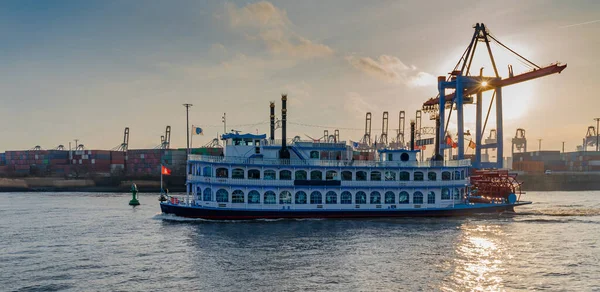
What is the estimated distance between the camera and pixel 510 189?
157 ft

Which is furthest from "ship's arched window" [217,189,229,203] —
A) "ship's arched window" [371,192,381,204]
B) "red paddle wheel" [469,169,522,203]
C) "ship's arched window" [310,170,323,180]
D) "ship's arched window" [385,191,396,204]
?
"red paddle wheel" [469,169,522,203]

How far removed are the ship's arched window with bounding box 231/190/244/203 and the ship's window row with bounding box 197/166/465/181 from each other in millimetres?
1402

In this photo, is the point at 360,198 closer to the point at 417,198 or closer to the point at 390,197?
the point at 390,197

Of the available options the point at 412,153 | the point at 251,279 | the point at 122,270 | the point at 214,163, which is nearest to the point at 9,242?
the point at 122,270

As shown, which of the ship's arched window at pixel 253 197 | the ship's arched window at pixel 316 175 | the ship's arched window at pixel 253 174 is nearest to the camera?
the ship's arched window at pixel 253 197

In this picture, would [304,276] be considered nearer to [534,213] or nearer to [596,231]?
[596,231]

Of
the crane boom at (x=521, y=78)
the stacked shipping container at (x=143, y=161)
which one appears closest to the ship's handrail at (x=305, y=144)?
the crane boom at (x=521, y=78)

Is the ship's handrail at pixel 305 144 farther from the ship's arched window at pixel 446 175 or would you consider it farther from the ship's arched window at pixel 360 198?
the ship's arched window at pixel 446 175

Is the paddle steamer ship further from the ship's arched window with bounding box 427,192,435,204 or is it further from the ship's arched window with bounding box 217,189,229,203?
the ship's arched window with bounding box 427,192,435,204

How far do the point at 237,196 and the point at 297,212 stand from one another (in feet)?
18.8

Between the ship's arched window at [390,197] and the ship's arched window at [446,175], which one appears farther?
the ship's arched window at [446,175]

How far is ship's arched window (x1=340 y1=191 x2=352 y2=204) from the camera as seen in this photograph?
40750 millimetres

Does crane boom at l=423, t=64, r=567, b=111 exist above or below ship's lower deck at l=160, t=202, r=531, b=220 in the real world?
above

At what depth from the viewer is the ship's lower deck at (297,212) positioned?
125 feet
